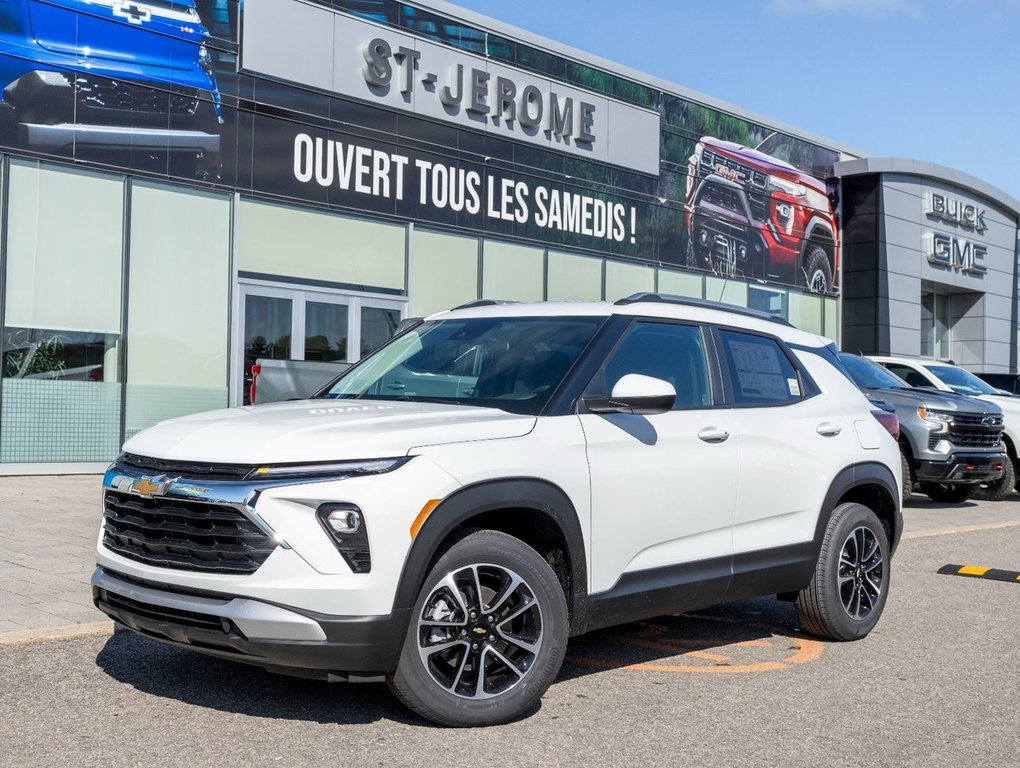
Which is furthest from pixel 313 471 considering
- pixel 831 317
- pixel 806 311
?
pixel 831 317

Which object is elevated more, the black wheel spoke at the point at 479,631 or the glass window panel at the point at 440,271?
the glass window panel at the point at 440,271

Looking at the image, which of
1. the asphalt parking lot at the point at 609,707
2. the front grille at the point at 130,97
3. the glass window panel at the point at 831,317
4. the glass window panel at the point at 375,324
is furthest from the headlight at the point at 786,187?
the asphalt parking lot at the point at 609,707

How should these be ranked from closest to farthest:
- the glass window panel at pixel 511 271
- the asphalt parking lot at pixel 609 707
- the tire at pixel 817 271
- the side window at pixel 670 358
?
1. the asphalt parking lot at pixel 609 707
2. the side window at pixel 670 358
3. the glass window panel at pixel 511 271
4. the tire at pixel 817 271

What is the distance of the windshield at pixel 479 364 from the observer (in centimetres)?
526

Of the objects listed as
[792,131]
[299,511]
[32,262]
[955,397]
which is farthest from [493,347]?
[792,131]

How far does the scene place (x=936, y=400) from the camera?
14156 mm

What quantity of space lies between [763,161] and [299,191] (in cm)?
1432

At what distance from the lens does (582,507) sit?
195 inches

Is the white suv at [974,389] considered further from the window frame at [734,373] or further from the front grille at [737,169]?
the front grille at [737,169]

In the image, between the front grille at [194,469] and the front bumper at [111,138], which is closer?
the front grille at [194,469]

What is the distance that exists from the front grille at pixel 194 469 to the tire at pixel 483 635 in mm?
801

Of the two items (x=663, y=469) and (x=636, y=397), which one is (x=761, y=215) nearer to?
(x=663, y=469)

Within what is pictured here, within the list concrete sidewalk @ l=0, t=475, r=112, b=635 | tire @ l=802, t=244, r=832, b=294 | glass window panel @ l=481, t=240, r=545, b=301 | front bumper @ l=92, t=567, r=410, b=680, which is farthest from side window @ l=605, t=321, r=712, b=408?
tire @ l=802, t=244, r=832, b=294

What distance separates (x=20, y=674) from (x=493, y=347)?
260 centimetres
